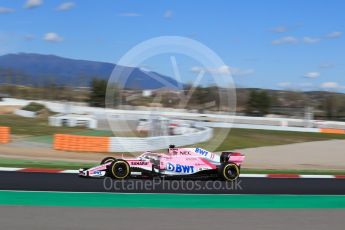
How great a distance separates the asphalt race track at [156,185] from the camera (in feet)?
31.3

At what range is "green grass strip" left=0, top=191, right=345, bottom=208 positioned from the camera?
7906 mm

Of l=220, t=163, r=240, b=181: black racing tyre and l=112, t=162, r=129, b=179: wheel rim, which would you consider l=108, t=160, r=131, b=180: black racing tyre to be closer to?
A: l=112, t=162, r=129, b=179: wheel rim

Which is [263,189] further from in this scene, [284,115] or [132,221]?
[284,115]

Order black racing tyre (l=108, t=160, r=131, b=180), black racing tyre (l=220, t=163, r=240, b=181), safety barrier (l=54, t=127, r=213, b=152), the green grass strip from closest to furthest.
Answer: the green grass strip
black racing tyre (l=108, t=160, r=131, b=180)
black racing tyre (l=220, t=163, r=240, b=181)
safety barrier (l=54, t=127, r=213, b=152)

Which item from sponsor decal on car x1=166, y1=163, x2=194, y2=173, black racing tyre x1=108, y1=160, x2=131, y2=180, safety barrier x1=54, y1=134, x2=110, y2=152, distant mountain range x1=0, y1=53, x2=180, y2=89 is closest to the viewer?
black racing tyre x1=108, y1=160, x2=131, y2=180

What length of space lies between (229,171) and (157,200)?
322 cm

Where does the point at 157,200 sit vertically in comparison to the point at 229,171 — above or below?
below

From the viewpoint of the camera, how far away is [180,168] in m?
10.9

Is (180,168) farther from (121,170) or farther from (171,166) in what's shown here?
(121,170)

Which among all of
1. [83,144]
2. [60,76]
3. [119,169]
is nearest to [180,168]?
[119,169]

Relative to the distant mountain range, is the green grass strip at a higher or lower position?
lower

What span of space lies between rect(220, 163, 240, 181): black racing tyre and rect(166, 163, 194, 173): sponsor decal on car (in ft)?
2.50

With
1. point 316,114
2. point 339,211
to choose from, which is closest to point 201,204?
point 339,211

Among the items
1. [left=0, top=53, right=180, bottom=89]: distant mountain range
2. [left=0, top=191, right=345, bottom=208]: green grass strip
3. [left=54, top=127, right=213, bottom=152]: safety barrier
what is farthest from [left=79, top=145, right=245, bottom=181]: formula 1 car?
[left=54, top=127, right=213, bottom=152]: safety barrier
